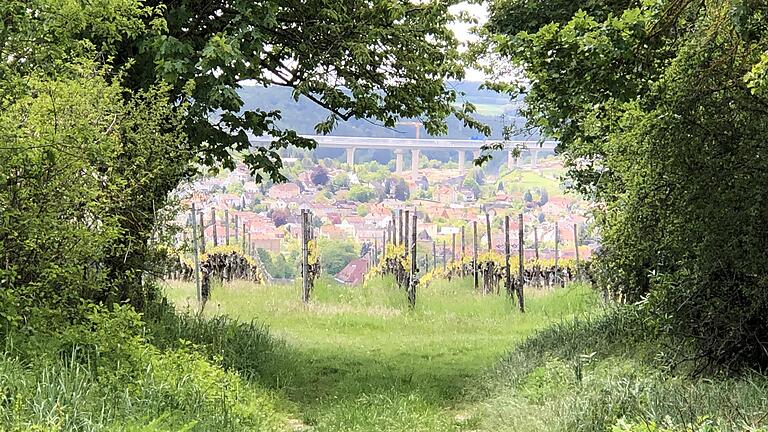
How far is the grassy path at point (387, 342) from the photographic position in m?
6.75

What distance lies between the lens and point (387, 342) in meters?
11.7

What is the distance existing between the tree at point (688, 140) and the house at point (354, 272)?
12.0 m

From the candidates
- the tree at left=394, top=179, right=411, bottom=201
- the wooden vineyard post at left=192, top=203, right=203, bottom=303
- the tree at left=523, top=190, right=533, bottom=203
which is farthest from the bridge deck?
the wooden vineyard post at left=192, top=203, right=203, bottom=303

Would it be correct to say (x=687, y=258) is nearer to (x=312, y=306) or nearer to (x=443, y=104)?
(x=443, y=104)

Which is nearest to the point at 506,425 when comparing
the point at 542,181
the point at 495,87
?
the point at 495,87

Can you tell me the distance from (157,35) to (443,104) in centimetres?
423

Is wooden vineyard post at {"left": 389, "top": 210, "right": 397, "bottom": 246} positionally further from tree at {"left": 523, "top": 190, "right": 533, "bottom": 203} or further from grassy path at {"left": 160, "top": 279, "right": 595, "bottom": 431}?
tree at {"left": 523, "top": 190, "right": 533, "bottom": 203}

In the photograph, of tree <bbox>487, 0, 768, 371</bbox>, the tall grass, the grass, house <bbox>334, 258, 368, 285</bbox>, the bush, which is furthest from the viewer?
house <bbox>334, 258, 368, 285</bbox>

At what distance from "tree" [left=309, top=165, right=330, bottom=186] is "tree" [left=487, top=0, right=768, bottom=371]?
24.7 meters

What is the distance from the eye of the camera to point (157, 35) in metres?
7.15

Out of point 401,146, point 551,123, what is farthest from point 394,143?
point 551,123

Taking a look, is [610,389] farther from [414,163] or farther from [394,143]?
[414,163]

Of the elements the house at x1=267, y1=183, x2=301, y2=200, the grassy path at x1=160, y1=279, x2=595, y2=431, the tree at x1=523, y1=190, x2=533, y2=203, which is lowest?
the grassy path at x1=160, y1=279, x2=595, y2=431

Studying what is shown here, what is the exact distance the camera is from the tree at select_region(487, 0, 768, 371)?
5320 millimetres
